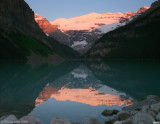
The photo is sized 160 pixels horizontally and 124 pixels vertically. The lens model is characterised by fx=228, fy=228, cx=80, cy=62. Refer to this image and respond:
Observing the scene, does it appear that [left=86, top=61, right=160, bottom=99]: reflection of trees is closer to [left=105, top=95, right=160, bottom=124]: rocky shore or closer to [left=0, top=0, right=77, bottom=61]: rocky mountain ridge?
[left=105, top=95, right=160, bottom=124]: rocky shore

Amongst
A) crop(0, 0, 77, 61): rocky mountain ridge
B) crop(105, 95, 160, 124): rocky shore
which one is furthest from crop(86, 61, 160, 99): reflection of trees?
crop(0, 0, 77, 61): rocky mountain ridge

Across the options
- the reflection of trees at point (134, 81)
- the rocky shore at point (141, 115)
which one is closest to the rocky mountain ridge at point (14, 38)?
the reflection of trees at point (134, 81)

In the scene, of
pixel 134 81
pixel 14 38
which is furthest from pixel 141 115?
pixel 14 38

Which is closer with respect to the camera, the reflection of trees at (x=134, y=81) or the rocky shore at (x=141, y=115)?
the rocky shore at (x=141, y=115)

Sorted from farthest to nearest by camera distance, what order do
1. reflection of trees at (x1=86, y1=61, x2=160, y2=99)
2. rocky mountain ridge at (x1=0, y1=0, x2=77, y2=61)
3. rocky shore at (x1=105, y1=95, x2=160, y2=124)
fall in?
rocky mountain ridge at (x1=0, y1=0, x2=77, y2=61) → reflection of trees at (x1=86, y1=61, x2=160, y2=99) → rocky shore at (x1=105, y1=95, x2=160, y2=124)

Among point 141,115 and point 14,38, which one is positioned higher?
point 14,38

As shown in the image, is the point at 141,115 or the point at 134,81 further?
the point at 134,81

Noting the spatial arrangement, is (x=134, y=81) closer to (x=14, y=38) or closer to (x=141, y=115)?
(x=141, y=115)

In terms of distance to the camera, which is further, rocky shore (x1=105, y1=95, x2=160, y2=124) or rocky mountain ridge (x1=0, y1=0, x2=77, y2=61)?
rocky mountain ridge (x1=0, y1=0, x2=77, y2=61)

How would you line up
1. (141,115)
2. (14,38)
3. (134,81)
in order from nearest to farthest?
1. (141,115)
2. (134,81)
3. (14,38)

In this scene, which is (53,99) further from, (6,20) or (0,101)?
(6,20)

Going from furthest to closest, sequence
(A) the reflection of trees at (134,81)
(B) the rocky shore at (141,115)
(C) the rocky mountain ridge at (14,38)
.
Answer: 1. (C) the rocky mountain ridge at (14,38)
2. (A) the reflection of trees at (134,81)
3. (B) the rocky shore at (141,115)

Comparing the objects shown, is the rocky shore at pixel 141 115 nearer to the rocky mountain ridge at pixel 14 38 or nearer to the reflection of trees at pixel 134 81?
the reflection of trees at pixel 134 81

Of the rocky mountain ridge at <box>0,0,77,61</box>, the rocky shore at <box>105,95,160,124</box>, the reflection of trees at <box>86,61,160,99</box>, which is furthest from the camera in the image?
the rocky mountain ridge at <box>0,0,77,61</box>
